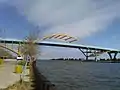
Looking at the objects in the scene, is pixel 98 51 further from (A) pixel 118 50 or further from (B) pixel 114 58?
(B) pixel 114 58

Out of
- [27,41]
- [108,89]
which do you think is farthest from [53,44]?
[108,89]

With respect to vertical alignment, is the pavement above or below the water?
above

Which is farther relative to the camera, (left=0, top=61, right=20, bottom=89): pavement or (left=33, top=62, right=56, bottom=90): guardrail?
(left=0, top=61, right=20, bottom=89): pavement

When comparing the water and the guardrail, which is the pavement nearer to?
the guardrail

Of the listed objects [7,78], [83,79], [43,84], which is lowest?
[83,79]

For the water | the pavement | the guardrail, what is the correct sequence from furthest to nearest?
the water, the pavement, the guardrail

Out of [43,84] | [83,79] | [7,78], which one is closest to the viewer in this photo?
[43,84]

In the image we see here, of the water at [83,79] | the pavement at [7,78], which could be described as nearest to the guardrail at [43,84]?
the pavement at [7,78]

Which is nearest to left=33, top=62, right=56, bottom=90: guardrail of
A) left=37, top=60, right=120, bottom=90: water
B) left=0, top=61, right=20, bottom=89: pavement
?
left=0, top=61, right=20, bottom=89: pavement

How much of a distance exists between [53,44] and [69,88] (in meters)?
86.6

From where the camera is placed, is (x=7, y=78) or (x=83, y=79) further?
(x=83, y=79)

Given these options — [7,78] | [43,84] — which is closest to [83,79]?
[7,78]

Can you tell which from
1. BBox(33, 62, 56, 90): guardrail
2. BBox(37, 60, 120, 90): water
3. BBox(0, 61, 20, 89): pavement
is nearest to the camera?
BBox(33, 62, 56, 90): guardrail

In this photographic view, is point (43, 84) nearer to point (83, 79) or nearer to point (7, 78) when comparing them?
point (7, 78)
